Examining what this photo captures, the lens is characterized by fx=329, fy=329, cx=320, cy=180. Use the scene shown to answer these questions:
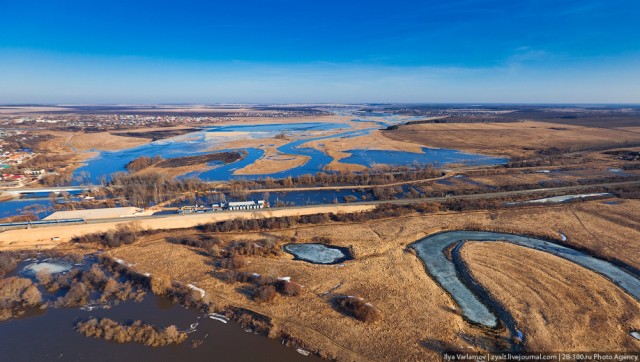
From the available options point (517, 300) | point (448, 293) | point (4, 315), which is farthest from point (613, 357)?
point (4, 315)

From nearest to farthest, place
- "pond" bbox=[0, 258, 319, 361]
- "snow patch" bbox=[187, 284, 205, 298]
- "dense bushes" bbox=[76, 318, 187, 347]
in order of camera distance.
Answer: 1. "pond" bbox=[0, 258, 319, 361]
2. "dense bushes" bbox=[76, 318, 187, 347]
3. "snow patch" bbox=[187, 284, 205, 298]

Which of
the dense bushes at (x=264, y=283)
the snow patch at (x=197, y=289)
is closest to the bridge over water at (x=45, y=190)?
the snow patch at (x=197, y=289)

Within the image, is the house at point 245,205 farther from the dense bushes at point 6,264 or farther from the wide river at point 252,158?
the dense bushes at point 6,264

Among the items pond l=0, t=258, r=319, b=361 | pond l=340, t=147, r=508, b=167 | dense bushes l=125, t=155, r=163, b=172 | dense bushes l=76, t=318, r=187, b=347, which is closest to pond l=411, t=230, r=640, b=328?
pond l=0, t=258, r=319, b=361

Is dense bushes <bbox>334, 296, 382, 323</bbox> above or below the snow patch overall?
above

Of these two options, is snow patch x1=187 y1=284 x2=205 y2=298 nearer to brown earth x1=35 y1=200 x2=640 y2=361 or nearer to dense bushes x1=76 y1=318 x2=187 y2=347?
brown earth x1=35 y1=200 x2=640 y2=361
